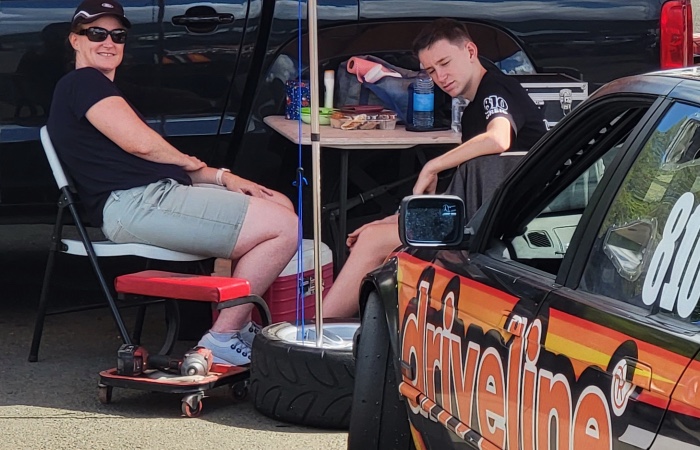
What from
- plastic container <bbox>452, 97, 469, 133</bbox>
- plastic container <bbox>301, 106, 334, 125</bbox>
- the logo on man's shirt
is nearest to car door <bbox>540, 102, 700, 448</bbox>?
the logo on man's shirt

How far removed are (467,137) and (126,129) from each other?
1.31m

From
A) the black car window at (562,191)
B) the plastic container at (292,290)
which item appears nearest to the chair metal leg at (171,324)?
the plastic container at (292,290)

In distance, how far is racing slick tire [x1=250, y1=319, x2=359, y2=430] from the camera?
4.41m

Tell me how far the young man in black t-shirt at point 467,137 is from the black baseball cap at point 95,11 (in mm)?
1189

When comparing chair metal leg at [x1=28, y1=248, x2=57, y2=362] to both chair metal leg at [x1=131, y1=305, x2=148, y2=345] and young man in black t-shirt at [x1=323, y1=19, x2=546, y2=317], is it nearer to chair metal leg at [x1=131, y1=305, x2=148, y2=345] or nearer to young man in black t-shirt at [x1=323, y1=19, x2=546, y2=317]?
chair metal leg at [x1=131, y1=305, x2=148, y2=345]

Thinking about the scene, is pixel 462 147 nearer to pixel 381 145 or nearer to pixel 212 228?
pixel 381 145

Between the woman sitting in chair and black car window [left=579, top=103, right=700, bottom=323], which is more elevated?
black car window [left=579, top=103, right=700, bottom=323]

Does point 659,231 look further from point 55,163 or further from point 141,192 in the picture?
point 55,163

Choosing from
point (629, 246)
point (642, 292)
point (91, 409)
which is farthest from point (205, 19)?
point (642, 292)

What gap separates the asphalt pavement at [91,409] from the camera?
4.50m

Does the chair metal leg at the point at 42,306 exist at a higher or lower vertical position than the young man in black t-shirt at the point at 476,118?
lower

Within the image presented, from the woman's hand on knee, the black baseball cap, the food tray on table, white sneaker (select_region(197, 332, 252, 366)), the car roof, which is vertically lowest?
white sneaker (select_region(197, 332, 252, 366))

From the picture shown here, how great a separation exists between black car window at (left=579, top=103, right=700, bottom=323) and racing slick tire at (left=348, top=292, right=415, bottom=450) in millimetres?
1072

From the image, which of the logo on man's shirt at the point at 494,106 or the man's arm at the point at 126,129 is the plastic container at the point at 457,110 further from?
the man's arm at the point at 126,129
